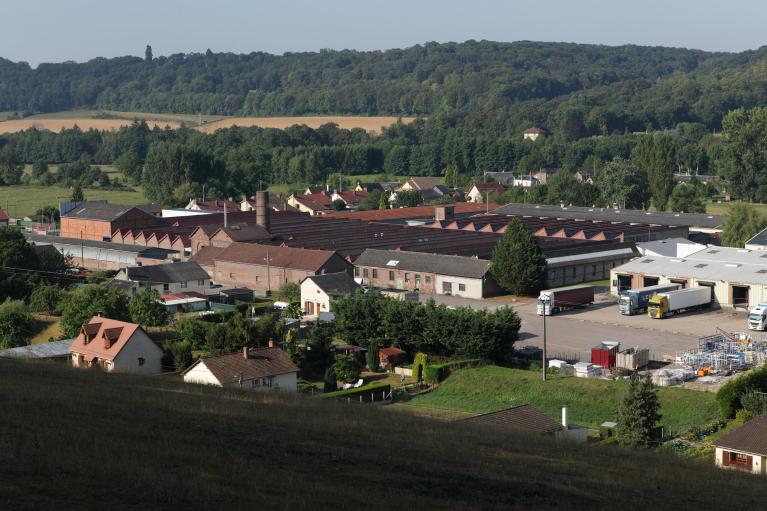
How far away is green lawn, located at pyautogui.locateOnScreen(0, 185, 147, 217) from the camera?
235 feet

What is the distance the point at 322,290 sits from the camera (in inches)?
1384

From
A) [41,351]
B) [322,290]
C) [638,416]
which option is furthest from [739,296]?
[41,351]

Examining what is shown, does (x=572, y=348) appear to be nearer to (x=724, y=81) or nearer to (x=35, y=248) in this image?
(x=35, y=248)

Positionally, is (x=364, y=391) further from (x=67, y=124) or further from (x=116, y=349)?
(x=67, y=124)

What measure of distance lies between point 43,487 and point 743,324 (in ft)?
88.0

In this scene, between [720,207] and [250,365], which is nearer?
[250,365]

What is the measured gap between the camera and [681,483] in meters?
12.9

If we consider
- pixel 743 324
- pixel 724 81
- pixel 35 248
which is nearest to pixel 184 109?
pixel 724 81

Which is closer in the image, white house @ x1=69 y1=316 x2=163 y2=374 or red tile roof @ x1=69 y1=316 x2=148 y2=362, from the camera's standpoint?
white house @ x1=69 y1=316 x2=163 y2=374

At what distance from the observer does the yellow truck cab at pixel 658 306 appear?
33.0m

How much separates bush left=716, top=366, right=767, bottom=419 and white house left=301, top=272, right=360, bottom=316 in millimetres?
15557

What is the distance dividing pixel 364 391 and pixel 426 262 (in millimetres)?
16570

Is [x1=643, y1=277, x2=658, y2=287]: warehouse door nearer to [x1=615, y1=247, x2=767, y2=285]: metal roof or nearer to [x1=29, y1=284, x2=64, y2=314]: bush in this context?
[x1=615, y1=247, x2=767, y2=285]: metal roof

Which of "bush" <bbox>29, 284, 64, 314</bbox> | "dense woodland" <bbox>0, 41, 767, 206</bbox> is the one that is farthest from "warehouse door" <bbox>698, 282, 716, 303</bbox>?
"dense woodland" <bbox>0, 41, 767, 206</bbox>
